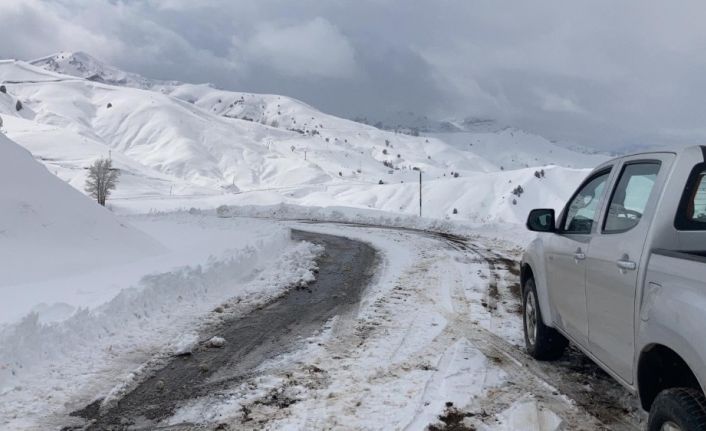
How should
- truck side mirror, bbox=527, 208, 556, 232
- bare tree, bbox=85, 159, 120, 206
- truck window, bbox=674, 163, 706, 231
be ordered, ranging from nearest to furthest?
truck window, bbox=674, 163, 706, 231
truck side mirror, bbox=527, 208, 556, 232
bare tree, bbox=85, 159, 120, 206

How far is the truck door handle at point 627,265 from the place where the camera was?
313 centimetres

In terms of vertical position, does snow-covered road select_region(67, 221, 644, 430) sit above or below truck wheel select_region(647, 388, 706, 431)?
below

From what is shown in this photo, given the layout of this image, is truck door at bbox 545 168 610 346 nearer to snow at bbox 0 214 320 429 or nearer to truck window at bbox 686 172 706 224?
truck window at bbox 686 172 706 224

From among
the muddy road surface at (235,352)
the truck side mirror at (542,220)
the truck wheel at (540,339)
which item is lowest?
the muddy road surface at (235,352)

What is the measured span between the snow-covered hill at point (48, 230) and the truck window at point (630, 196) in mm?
8279

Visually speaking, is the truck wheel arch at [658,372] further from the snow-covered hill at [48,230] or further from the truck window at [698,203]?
the snow-covered hill at [48,230]

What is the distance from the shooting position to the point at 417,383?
460 centimetres

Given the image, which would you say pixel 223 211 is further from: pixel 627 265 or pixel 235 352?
pixel 627 265

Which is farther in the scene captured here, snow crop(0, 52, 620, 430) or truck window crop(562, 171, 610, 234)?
truck window crop(562, 171, 610, 234)

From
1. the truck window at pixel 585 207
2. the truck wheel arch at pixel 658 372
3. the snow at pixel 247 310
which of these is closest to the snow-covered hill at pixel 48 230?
the snow at pixel 247 310

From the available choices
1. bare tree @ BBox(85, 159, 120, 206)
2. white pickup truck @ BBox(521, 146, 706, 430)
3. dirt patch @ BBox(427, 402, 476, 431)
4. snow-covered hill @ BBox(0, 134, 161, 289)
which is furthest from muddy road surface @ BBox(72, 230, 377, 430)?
bare tree @ BBox(85, 159, 120, 206)

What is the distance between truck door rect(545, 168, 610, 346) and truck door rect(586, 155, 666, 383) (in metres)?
0.17

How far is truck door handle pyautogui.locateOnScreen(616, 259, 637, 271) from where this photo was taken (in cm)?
313

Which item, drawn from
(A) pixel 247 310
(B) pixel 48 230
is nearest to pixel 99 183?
(B) pixel 48 230
